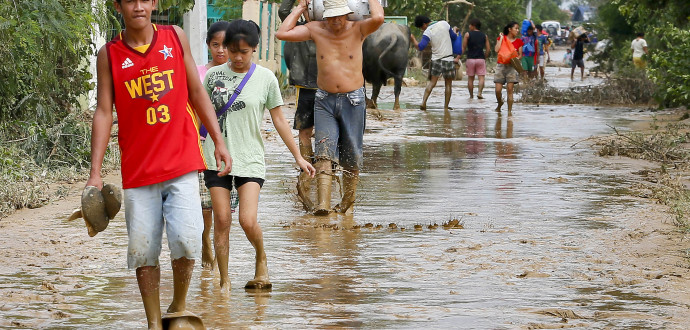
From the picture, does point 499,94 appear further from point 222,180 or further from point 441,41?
point 222,180

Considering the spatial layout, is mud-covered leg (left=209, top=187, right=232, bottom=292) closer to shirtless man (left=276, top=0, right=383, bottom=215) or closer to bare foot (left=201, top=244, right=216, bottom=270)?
bare foot (left=201, top=244, right=216, bottom=270)

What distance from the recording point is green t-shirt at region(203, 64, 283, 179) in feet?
20.6

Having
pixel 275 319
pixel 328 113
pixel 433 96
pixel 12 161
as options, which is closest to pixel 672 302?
pixel 275 319

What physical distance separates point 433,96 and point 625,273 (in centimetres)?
1938

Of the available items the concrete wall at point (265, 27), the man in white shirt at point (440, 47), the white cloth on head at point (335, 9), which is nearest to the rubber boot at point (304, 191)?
the white cloth on head at point (335, 9)

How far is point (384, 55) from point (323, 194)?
11658mm

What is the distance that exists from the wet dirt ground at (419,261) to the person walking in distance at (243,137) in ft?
0.93

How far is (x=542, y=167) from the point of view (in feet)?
40.2

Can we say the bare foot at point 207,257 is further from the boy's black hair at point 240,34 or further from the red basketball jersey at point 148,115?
the red basketball jersey at point 148,115

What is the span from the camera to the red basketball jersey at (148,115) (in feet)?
16.3

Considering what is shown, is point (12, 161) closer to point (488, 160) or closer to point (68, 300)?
point (68, 300)

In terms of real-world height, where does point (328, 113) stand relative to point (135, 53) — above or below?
below

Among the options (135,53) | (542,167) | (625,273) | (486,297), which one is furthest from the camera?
(542,167)

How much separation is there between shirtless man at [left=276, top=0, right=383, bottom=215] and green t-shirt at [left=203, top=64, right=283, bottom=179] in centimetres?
221
